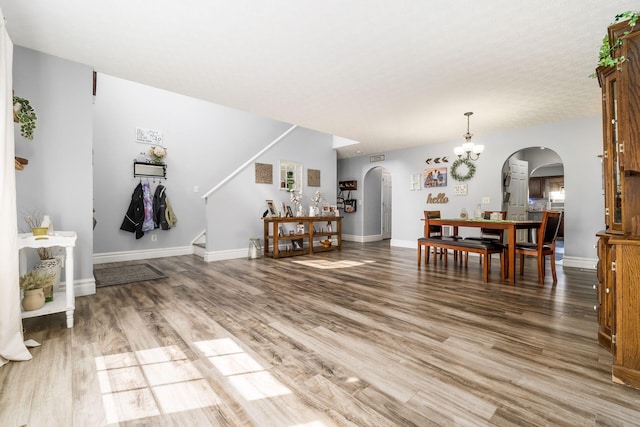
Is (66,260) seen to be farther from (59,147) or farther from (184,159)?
(184,159)

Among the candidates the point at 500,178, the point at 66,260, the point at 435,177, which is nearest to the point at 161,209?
the point at 66,260

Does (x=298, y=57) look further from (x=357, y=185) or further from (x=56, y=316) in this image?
(x=357, y=185)

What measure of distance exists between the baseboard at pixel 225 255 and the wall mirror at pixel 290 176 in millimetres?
1613

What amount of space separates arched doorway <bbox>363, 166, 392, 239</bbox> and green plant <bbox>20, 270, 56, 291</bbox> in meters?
6.79

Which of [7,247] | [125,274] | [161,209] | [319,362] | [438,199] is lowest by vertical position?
[319,362]

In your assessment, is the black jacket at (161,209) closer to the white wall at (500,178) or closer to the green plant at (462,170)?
the white wall at (500,178)

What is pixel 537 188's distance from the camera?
1002 centimetres

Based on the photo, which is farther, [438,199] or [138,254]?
[438,199]

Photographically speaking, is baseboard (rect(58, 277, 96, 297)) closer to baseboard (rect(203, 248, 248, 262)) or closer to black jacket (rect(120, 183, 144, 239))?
baseboard (rect(203, 248, 248, 262))

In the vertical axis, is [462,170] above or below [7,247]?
above

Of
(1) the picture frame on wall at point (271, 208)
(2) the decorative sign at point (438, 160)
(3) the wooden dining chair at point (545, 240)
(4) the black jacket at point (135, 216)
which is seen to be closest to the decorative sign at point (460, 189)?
(2) the decorative sign at point (438, 160)

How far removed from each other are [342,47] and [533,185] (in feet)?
33.9

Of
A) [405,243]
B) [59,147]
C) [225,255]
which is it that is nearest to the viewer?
[59,147]

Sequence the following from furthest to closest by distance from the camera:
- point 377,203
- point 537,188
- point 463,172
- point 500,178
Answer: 1. point 537,188
2. point 377,203
3. point 463,172
4. point 500,178
